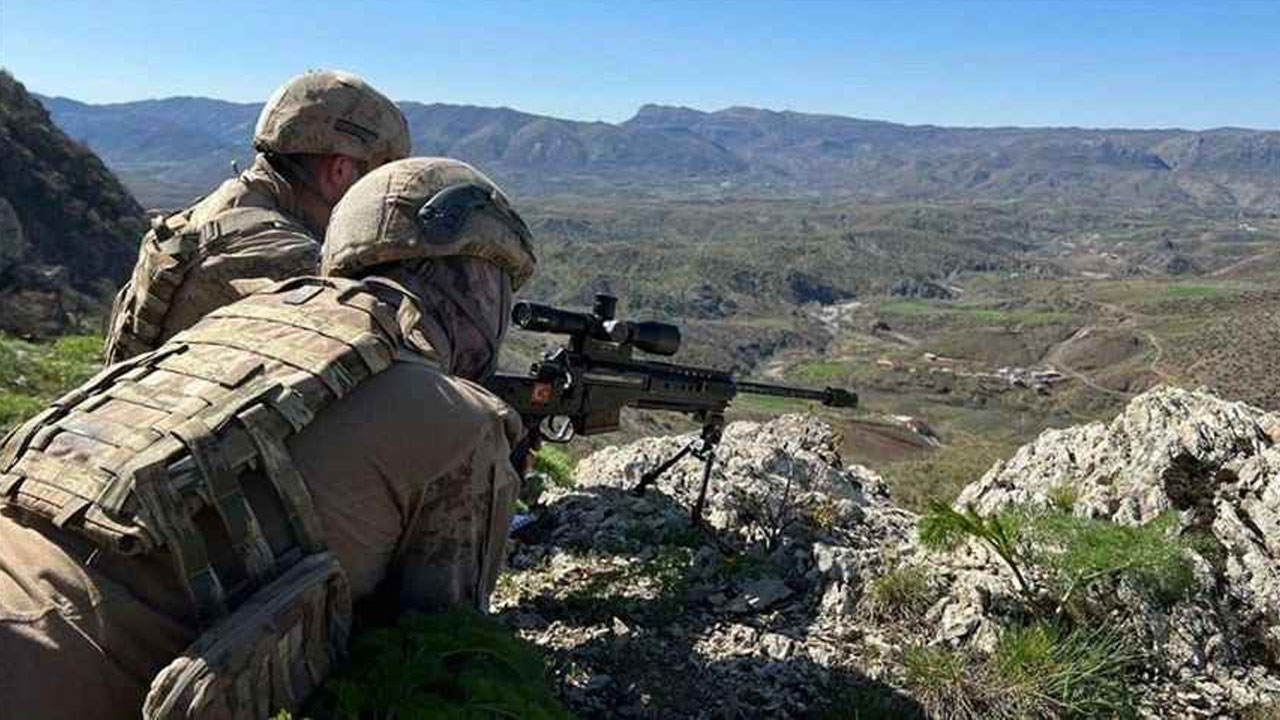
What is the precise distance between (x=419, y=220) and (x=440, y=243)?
0.11 metres

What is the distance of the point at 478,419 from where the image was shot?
3.15m

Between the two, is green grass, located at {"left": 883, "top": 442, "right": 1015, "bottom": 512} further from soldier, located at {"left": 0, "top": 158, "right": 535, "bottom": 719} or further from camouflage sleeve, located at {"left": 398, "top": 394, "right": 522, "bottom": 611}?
soldier, located at {"left": 0, "top": 158, "right": 535, "bottom": 719}

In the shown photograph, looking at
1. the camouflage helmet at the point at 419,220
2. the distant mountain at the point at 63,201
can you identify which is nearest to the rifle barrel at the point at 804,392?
the camouflage helmet at the point at 419,220

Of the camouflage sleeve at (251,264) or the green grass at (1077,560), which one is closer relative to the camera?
the green grass at (1077,560)

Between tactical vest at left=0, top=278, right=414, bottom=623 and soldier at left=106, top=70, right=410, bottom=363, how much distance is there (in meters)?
2.68

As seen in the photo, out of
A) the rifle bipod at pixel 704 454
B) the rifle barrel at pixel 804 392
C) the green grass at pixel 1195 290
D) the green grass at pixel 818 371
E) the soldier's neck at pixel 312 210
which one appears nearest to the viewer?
the soldier's neck at pixel 312 210

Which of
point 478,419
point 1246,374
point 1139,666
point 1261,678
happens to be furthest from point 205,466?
point 1246,374

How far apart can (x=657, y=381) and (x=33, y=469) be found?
3859mm

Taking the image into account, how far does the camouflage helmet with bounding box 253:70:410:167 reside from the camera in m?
5.83

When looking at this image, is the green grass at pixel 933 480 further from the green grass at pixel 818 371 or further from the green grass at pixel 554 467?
the green grass at pixel 818 371

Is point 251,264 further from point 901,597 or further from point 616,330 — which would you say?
point 901,597

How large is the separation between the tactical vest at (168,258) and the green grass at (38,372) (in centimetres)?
473

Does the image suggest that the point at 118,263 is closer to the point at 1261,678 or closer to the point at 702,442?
the point at 702,442

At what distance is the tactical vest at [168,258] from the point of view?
18.7ft
